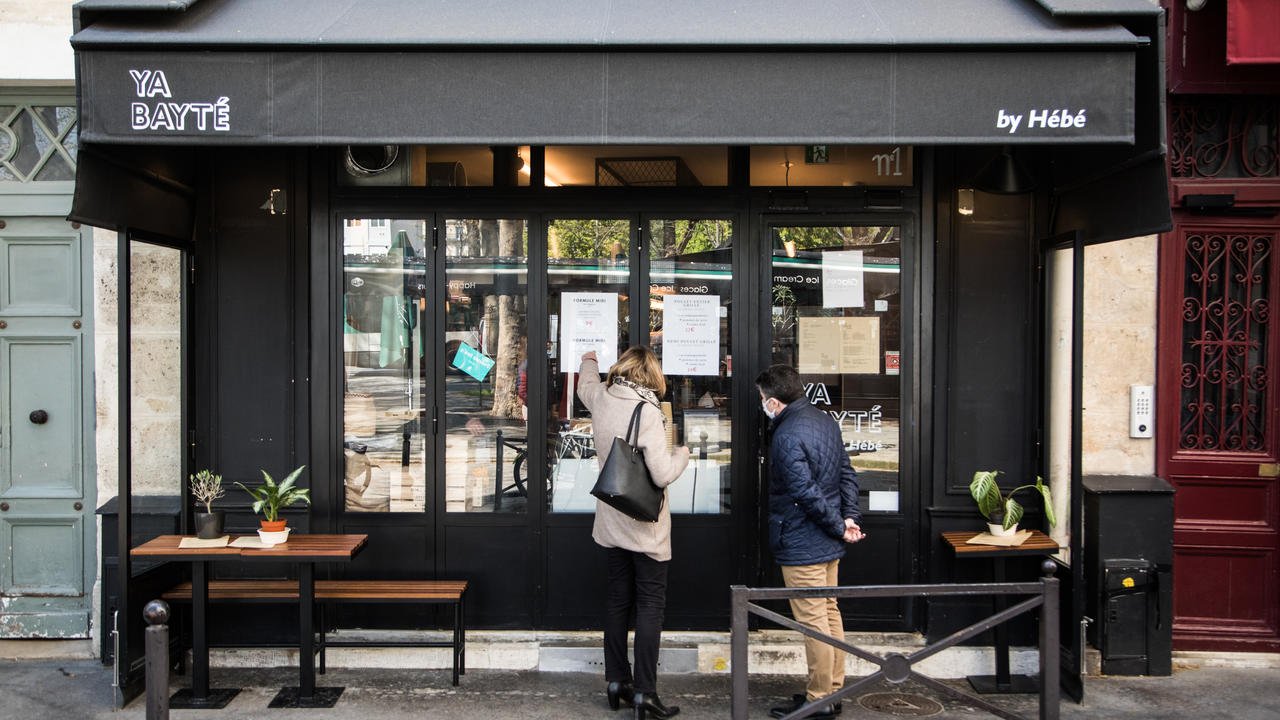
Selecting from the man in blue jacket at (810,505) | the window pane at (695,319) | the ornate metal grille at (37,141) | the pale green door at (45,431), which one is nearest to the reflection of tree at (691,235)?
the window pane at (695,319)

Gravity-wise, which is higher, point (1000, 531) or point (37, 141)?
point (37, 141)

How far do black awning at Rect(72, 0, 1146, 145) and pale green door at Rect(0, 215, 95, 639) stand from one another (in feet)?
6.66

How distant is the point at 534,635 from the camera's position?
572 cm

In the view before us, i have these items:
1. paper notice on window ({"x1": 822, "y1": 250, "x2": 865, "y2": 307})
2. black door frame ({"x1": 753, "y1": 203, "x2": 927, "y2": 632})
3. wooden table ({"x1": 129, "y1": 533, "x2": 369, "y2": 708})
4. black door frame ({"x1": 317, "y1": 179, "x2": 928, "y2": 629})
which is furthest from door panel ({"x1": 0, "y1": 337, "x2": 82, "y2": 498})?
paper notice on window ({"x1": 822, "y1": 250, "x2": 865, "y2": 307})

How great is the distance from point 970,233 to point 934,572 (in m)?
2.03

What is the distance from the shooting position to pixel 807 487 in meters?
4.67

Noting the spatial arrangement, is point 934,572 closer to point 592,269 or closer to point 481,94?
point 592,269

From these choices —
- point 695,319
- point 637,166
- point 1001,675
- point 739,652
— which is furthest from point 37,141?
point 1001,675

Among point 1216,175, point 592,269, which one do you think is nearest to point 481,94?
point 592,269

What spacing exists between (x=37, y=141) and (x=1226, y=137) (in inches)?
289

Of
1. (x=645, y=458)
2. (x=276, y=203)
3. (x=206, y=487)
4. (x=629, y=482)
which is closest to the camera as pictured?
(x=629, y=482)

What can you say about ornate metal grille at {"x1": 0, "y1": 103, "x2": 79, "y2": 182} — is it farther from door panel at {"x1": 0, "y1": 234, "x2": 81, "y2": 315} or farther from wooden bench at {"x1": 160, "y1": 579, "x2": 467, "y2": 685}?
wooden bench at {"x1": 160, "y1": 579, "x2": 467, "y2": 685}

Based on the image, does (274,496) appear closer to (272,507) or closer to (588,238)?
(272,507)

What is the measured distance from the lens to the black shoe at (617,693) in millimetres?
4988
